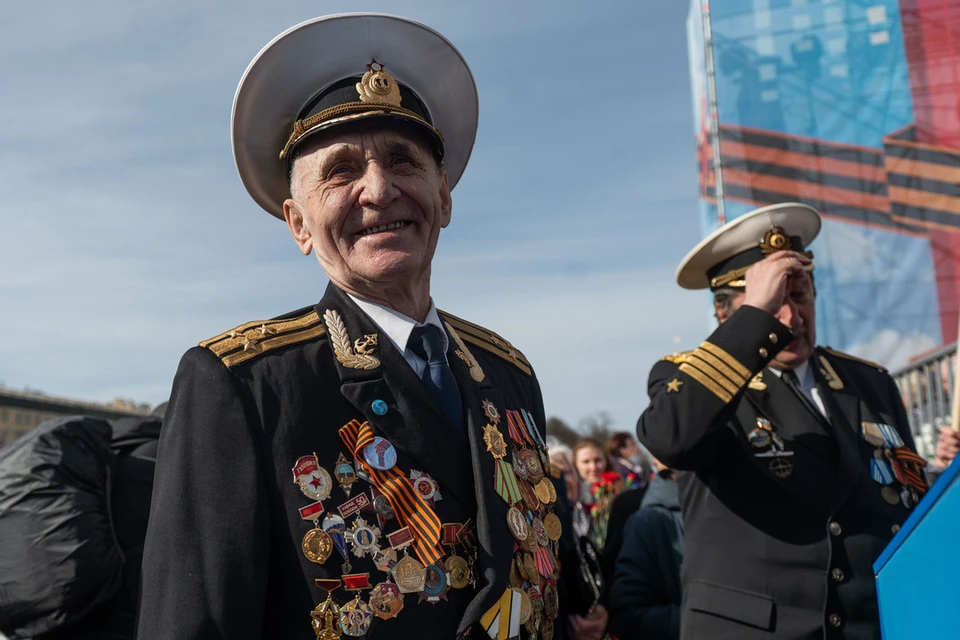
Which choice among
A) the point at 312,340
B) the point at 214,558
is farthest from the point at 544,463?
the point at 214,558

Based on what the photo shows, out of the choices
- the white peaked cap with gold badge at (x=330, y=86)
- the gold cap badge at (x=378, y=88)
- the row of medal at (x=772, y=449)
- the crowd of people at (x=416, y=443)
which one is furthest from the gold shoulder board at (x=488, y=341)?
the row of medal at (x=772, y=449)

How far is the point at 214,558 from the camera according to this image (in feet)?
5.02

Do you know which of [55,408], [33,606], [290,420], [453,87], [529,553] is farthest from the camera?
[55,408]

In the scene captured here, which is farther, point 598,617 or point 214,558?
point 598,617

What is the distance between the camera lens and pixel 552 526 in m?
2.06

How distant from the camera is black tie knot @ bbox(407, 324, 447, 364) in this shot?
197 cm

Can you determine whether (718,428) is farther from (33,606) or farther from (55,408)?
(55,408)

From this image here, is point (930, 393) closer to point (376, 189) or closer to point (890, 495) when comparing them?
point (890, 495)

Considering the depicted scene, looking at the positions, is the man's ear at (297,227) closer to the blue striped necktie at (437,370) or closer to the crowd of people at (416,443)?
the crowd of people at (416,443)

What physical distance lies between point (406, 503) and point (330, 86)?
98cm

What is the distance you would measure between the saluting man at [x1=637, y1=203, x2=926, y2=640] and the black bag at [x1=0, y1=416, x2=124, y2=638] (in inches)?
64.6

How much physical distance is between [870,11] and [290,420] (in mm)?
10788

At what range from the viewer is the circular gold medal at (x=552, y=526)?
2043mm

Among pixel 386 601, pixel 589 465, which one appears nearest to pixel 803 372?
pixel 386 601
